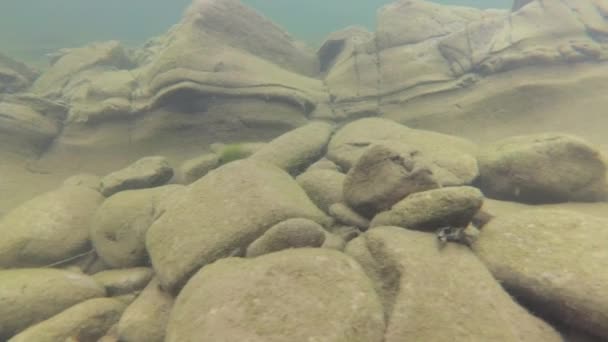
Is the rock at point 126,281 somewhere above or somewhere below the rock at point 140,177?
below

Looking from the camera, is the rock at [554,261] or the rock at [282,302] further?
the rock at [554,261]

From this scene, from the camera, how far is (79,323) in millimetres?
3309

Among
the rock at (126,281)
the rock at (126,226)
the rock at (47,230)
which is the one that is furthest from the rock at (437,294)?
the rock at (47,230)

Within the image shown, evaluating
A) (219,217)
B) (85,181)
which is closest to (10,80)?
(85,181)

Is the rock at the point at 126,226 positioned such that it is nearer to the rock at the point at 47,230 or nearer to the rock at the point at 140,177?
the rock at the point at 47,230

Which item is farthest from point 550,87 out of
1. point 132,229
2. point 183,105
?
point 132,229

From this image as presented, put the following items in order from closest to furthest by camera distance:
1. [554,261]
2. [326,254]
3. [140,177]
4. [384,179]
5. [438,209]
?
[554,261] → [326,254] → [438,209] → [384,179] → [140,177]

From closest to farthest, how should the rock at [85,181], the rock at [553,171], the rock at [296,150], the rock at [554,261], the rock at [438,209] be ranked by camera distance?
the rock at [554,261] → the rock at [438,209] → the rock at [553,171] → the rock at [296,150] → the rock at [85,181]

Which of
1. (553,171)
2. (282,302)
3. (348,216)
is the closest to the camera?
(282,302)

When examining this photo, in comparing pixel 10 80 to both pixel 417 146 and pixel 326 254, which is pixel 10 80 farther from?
pixel 326 254

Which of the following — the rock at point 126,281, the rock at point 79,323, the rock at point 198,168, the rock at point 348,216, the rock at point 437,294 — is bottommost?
the rock at point 126,281

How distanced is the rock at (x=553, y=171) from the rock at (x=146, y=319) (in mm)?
4580

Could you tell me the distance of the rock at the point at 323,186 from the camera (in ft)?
14.4

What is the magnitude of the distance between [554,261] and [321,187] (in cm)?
258
